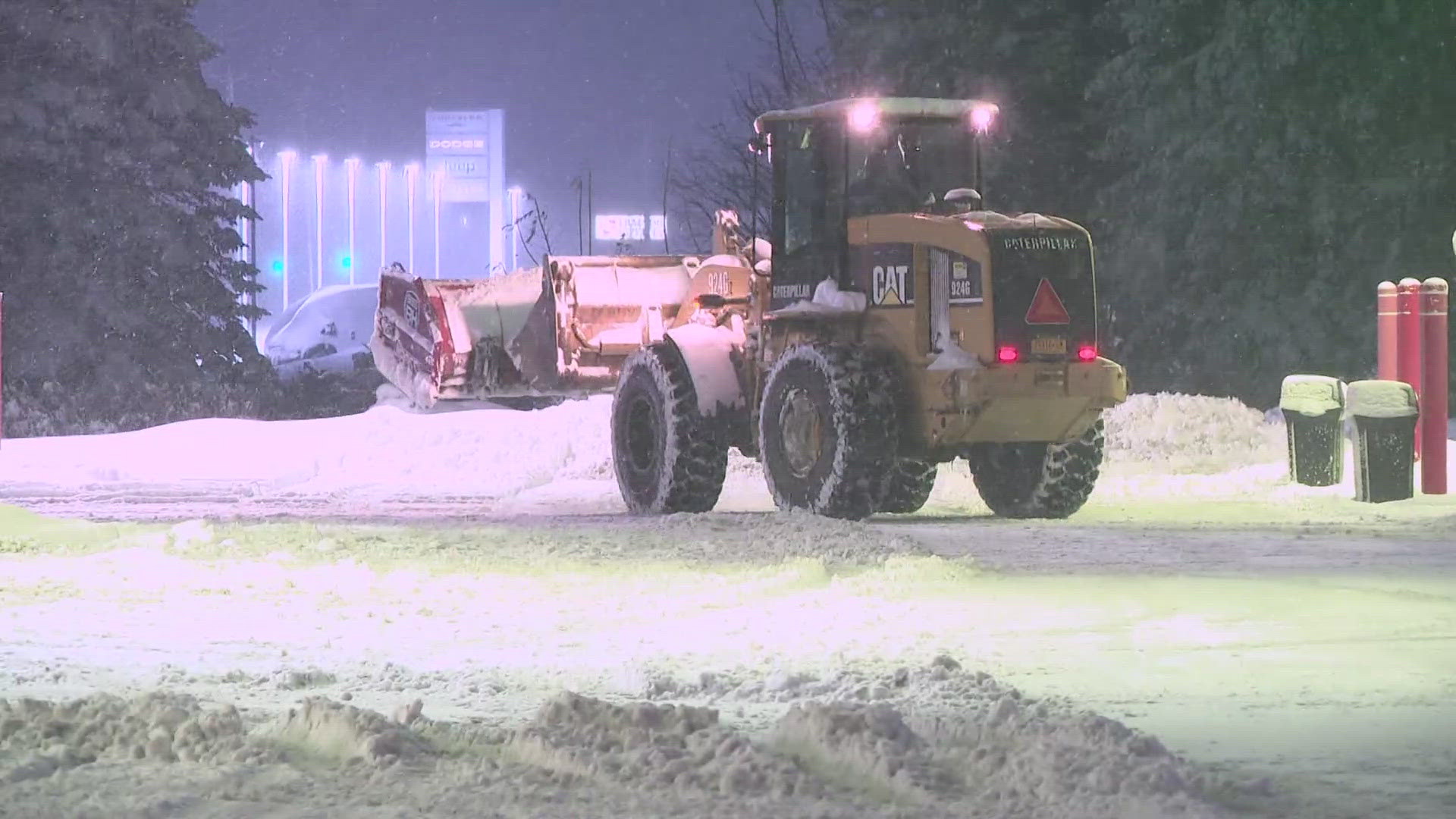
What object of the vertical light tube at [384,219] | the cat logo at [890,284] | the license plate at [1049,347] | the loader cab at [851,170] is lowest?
the license plate at [1049,347]

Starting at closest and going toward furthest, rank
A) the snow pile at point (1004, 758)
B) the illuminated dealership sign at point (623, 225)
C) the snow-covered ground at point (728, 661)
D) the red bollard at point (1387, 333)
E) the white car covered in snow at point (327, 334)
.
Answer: the snow pile at point (1004, 758)
the snow-covered ground at point (728, 661)
the red bollard at point (1387, 333)
the white car covered in snow at point (327, 334)
the illuminated dealership sign at point (623, 225)

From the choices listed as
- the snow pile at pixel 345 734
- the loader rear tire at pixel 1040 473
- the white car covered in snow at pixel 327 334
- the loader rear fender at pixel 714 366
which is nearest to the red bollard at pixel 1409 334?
the loader rear tire at pixel 1040 473

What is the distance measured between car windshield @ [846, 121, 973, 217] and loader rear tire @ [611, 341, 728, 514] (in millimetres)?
1933

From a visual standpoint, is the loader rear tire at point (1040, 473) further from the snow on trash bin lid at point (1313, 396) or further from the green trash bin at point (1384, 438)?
the snow on trash bin lid at point (1313, 396)

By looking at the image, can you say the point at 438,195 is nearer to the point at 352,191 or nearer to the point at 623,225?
the point at 352,191

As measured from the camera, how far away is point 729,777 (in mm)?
6137

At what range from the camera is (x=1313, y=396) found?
699 inches

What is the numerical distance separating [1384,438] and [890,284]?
15.0 ft

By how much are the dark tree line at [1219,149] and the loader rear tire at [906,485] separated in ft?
57.4

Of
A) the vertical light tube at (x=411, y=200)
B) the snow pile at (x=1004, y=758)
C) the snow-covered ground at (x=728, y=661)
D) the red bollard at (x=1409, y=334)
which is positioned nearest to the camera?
→ the snow pile at (x=1004, y=758)

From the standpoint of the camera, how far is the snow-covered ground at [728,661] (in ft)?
20.2

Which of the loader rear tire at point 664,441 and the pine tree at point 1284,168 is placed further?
the pine tree at point 1284,168

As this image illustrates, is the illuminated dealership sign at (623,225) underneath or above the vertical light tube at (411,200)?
underneath

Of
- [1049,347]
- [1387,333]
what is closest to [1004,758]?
[1049,347]
